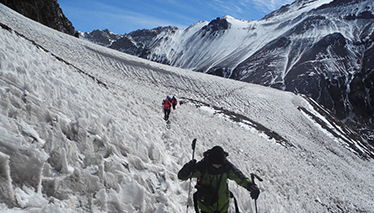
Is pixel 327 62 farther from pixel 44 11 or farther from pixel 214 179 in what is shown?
pixel 214 179

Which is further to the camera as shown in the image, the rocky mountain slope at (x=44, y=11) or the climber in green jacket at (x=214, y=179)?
the rocky mountain slope at (x=44, y=11)

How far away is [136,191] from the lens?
12.1ft

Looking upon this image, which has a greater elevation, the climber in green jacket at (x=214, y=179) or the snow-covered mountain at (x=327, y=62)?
the snow-covered mountain at (x=327, y=62)

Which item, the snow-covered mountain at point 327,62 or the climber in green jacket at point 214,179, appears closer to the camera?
the climber in green jacket at point 214,179

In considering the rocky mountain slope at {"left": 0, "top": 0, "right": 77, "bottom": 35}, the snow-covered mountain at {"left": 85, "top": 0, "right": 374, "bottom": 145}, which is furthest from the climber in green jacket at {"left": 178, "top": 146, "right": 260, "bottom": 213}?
the snow-covered mountain at {"left": 85, "top": 0, "right": 374, "bottom": 145}

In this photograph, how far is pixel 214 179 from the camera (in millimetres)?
3680

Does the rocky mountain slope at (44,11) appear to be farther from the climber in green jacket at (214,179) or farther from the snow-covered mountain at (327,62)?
the snow-covered mountain at (327,62)

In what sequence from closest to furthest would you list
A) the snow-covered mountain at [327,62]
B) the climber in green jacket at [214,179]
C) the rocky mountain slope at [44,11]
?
the climber in green jacket at [214,179] < the rocky mountain slope at [44,11] < the snow-covered mountain at [327,62]

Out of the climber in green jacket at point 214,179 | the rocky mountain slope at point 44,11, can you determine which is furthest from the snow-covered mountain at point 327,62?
the rocky mountain slope at point 44,11

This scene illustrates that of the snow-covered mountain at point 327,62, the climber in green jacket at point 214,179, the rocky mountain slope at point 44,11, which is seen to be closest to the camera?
the climber in green jacket at point 214,179

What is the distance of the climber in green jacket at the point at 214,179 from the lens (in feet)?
11.7

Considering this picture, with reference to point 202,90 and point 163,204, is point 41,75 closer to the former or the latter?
point 163,204

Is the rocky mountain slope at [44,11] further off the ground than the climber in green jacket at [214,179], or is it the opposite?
the rocky mountain slope at [44,11]

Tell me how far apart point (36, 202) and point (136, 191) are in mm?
1593
